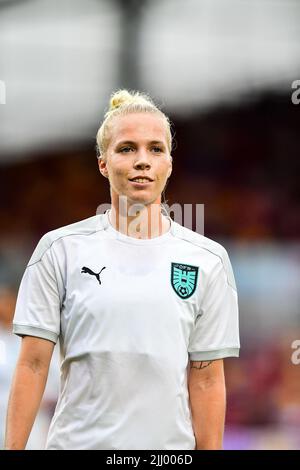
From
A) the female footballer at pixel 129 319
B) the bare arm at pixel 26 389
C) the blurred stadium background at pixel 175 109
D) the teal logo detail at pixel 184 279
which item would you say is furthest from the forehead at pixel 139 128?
the blurred stadium background at pixel 175 109

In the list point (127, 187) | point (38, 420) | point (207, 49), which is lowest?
point (38, 420)

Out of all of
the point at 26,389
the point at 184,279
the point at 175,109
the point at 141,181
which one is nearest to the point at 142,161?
the point at 141,181

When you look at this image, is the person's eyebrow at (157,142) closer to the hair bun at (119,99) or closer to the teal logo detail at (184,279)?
the hair bun at (119,99)

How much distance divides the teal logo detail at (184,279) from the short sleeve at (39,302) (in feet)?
1.01

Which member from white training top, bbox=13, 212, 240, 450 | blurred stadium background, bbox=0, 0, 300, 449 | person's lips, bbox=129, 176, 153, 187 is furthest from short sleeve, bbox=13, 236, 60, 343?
blurred stadium background, bbox=0, 0, 300, 449

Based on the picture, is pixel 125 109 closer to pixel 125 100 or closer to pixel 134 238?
pixel 125 100

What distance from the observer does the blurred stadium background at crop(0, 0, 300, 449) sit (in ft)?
25.2

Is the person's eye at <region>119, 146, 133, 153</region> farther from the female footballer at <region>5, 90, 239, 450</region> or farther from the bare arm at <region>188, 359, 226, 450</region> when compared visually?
the bare arm at <region>188, 359, 226, 450</region>

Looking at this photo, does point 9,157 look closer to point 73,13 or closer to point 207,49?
point 73,13

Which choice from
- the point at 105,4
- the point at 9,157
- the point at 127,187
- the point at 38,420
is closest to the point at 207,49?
the point at 105,4

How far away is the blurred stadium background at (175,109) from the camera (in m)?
7.70

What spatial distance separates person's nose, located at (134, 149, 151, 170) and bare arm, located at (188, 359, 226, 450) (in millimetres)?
527

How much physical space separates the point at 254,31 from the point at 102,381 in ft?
22.2
